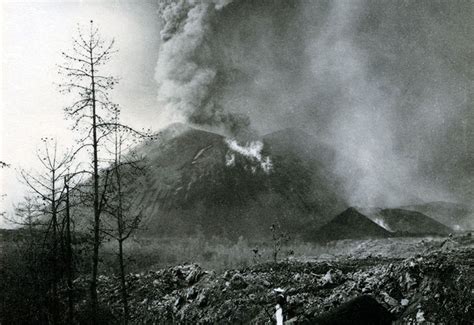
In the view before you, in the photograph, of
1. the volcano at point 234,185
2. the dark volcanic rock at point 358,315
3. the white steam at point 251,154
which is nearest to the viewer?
the dark volcanic rock at point 358,315

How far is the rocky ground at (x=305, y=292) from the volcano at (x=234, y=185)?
38.4 m

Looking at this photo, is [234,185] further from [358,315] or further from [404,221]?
[358,315]

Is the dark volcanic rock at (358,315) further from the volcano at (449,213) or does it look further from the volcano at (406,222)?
the volcano at (449,213)

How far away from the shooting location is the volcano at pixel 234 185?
64.9 meters

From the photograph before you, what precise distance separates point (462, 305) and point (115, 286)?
17152 mm

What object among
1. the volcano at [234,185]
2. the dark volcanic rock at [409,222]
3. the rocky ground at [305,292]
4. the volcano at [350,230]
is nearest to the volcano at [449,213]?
the dark volcanic rock at [409,222]

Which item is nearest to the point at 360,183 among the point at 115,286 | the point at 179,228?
Answer: the point at 179,228

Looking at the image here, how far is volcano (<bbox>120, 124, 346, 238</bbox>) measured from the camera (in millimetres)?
64875

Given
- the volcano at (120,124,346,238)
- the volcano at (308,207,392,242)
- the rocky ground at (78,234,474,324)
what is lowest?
the rocky ground at (78,234,474,324)

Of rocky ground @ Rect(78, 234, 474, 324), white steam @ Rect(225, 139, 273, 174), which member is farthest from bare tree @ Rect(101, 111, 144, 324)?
white steam @ Rect(225, 139, 273, 174)

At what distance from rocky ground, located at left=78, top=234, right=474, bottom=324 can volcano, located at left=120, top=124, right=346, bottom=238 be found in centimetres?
3840

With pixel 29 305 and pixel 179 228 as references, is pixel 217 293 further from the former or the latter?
pixel 179 228

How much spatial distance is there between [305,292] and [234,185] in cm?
6053

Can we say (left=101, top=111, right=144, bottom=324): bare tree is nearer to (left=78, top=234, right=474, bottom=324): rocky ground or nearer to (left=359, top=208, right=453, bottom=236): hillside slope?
(left=78, top=234, right=474, bottom=324): rocky ground
